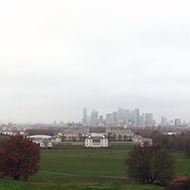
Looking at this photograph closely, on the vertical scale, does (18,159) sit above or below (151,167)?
above

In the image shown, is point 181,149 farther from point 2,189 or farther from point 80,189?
point 2,189

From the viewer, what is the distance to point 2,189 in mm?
13648

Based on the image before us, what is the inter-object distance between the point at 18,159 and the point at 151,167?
11465 mm

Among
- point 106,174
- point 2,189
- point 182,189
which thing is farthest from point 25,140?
point 182,189

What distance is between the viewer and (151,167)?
68.1ft

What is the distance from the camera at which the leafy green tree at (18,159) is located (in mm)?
19125

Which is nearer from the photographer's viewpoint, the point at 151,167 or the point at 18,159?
the point at 18,159

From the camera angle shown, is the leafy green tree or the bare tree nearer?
the leafy green tree

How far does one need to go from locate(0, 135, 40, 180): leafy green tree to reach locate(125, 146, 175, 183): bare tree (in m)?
8.59

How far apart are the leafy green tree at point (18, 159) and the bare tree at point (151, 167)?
859 centimetres

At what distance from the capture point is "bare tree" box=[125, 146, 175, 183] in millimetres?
20172

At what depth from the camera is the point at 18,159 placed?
19516 millimetres

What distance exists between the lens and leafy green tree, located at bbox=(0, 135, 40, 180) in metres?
19.1

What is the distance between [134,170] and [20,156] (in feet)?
32.4
